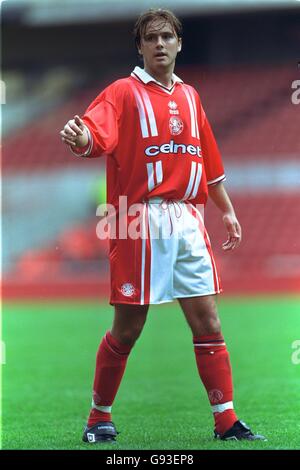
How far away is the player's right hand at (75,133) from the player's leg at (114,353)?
2.57 feet

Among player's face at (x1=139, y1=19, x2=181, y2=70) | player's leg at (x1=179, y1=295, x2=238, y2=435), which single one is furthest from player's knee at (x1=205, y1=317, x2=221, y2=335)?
player's face at (x1=139, y1=19, x2=181, y2=70)

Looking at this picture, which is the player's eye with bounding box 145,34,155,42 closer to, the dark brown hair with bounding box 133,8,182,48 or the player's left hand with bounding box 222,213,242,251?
the dark brown hair with bounding box 133,8,182,48

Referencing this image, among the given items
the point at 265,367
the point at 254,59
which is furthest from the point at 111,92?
the point at 254,59

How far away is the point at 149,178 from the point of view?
4102 millimetres

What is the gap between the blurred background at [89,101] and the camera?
21.8 metres

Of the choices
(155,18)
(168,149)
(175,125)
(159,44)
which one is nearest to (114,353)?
(168,149)

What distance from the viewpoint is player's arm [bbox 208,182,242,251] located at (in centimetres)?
439

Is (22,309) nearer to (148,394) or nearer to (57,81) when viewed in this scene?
(148,394)

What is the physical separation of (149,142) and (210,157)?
396 mm

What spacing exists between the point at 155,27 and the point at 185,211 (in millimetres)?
794

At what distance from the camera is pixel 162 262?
4.12m

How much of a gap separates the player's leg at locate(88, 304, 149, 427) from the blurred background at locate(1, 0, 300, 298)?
51.7 ft

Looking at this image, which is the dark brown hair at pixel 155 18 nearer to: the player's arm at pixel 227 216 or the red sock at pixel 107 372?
the player's arm at pixel 227 216

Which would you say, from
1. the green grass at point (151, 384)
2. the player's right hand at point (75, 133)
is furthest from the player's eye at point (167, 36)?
the green grass at point (151, 384)
